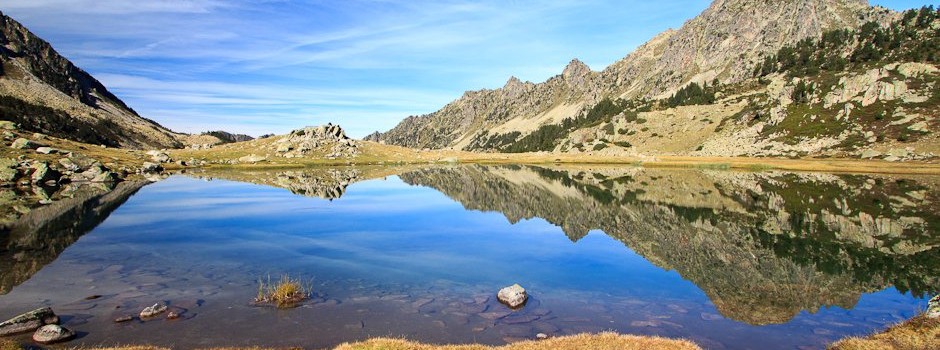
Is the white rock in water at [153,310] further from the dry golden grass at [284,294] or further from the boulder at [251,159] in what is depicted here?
the boulder at [251,159]

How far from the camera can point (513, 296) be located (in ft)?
75.4

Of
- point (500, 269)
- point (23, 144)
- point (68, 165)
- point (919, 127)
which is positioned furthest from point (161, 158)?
point (919, 127)

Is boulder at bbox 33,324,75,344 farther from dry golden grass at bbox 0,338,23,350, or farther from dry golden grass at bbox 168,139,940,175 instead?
dry golden grass at bbox 168,139,940,175

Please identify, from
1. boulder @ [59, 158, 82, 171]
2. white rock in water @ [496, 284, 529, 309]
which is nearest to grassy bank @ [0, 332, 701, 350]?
white rock in water @ [496, 284, 529, 309]

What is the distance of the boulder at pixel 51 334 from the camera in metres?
17.1

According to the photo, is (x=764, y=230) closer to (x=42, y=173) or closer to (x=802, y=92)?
(x=42, y=173)

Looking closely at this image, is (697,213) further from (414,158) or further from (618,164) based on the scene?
(414,158)

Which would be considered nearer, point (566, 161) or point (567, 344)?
point (567, 344)

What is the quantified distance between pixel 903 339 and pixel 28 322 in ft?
105

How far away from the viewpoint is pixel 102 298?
23031 millimetres

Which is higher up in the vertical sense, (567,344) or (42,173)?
(42,173)

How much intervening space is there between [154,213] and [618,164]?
133846mm

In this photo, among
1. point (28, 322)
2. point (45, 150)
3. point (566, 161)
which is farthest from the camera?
point (566, 161)

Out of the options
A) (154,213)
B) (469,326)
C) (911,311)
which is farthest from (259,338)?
(154,213)
